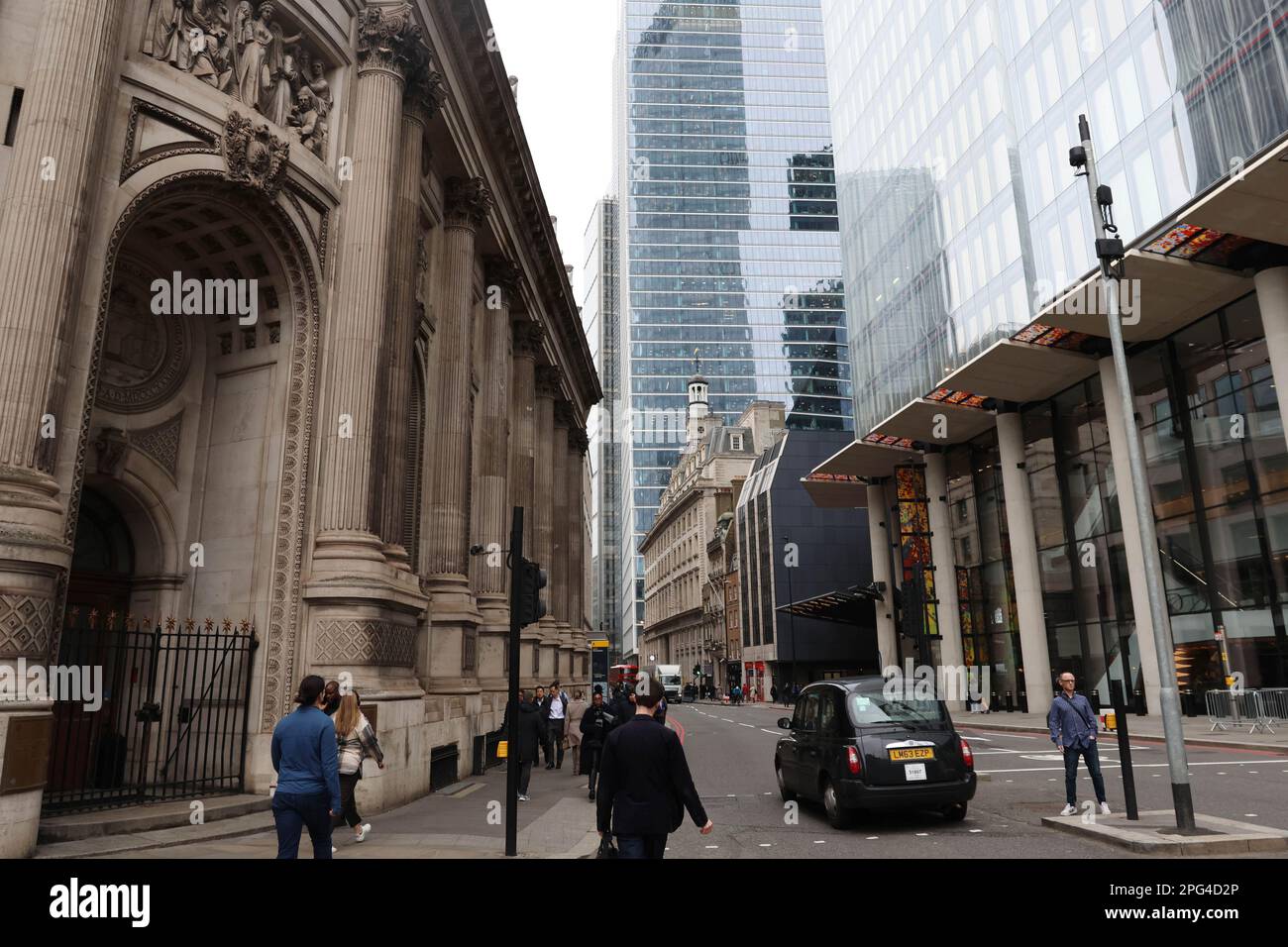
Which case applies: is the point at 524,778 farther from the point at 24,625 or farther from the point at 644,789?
the point at 644,789

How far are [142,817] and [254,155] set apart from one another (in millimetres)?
9239

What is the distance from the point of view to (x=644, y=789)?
551 centimetres

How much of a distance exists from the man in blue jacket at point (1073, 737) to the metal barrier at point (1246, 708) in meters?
15.4

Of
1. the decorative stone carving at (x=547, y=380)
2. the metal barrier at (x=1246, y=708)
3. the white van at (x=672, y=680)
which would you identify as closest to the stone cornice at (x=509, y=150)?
the decorative stone carving at (x=547, y=380)

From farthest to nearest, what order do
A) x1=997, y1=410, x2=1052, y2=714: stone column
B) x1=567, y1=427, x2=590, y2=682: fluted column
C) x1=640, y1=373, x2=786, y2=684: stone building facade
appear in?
x1=640, y1=373, x2=786, y2=684: stone building facade, x1=567, y1=427, x2=590, y2=682: fluted column, x1=997, y1=410, x2=1052, y2=714: stone column

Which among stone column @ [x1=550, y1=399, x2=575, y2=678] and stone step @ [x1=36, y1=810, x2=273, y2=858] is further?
stone column @ [x1=550, y1=399, x2=575, y2=678]

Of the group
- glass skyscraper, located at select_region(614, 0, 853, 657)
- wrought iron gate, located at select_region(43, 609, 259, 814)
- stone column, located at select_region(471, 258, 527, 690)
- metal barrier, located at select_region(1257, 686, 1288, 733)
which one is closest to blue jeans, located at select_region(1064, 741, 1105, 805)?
wrought iron gate, located at select_region(43, 609, 259, 814)

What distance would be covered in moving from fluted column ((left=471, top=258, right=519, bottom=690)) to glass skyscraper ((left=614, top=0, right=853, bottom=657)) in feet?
335

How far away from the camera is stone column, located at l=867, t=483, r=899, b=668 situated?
48188 millimetres

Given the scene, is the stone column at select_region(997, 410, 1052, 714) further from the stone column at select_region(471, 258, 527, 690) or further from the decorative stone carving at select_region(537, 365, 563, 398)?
the stone column at select_region(471, 258, 527, 690)

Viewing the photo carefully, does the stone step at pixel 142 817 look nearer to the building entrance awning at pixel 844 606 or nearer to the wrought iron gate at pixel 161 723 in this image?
the wrought iron gate at pixel 161 723

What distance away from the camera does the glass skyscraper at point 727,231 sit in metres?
132
